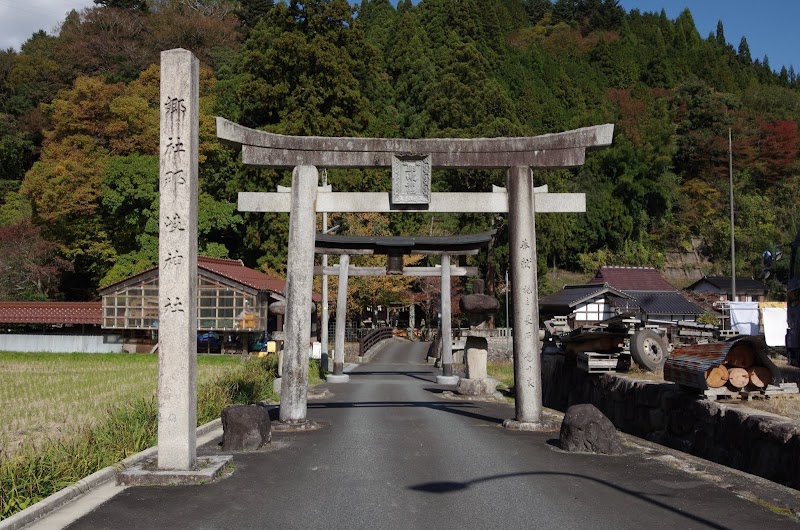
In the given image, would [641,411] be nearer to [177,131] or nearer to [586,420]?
[586,420]

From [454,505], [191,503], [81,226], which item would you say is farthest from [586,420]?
[81,226]

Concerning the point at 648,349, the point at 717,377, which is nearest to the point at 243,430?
the point at 717,377

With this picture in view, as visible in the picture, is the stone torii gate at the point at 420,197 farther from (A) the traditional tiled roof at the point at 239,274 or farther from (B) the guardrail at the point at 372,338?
(B) the guardrail at the point at 372,338

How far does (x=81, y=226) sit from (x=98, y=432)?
126 ft

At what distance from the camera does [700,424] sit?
11039mm

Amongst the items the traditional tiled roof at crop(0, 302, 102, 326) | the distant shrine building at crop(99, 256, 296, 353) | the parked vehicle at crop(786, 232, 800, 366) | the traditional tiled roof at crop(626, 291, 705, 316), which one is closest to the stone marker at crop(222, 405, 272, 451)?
the parked vehicle at crop(786, 232, 800, 366)

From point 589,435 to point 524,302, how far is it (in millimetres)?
2719

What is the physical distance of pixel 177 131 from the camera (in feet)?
26.9

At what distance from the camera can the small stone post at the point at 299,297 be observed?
38.8 ft

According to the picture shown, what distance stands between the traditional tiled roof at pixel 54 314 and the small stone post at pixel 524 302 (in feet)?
104

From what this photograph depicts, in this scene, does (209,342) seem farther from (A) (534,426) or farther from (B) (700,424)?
(B) (700,424)

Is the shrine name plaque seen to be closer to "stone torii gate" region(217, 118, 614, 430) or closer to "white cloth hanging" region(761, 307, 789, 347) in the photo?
"stone torii gate" region(217, 118, 614, 430)

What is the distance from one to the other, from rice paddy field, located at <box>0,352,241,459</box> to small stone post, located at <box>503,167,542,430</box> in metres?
7.34

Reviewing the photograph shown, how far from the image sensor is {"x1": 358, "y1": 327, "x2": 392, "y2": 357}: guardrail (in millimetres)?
40016
